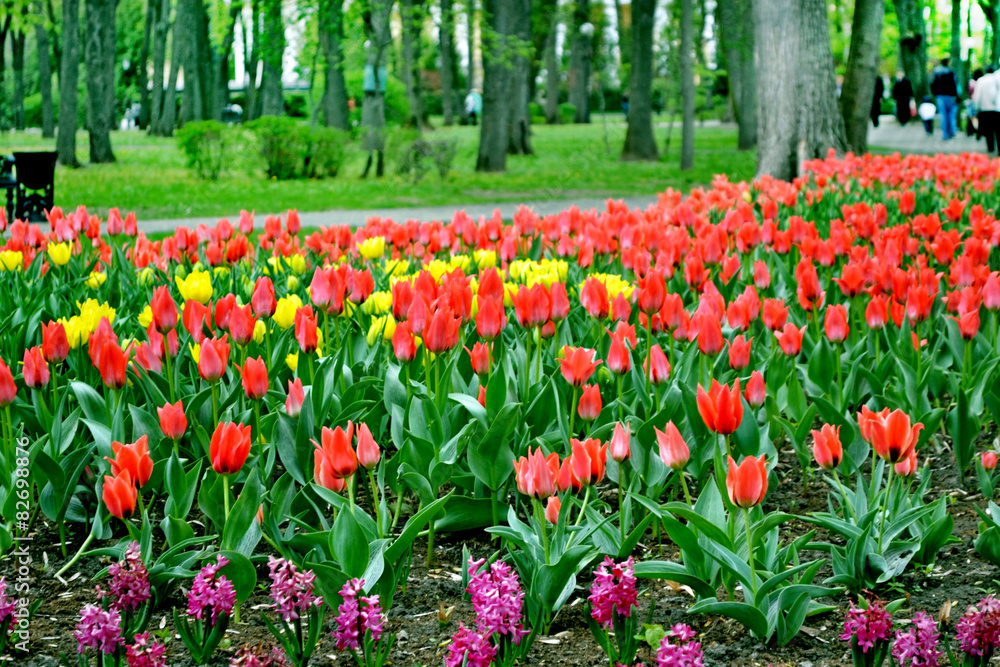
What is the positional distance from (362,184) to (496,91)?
3246 millimetres

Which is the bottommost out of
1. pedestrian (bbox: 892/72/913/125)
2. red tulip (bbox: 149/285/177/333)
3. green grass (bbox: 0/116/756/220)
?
red tulip (bbox: 149/285/177/333)

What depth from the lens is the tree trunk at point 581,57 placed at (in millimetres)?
39812

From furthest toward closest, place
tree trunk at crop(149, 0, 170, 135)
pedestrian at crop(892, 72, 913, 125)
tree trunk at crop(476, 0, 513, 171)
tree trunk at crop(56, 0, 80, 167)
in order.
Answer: tree trunk at crop(149, 0, 170, 135)
pedestrian at crop(892, 72, 913, 125)
tree trunk at crop(56, 0, 80, 167)
tree trunk at crop(476, 0, 513, 171)

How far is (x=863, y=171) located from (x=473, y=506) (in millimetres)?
7604

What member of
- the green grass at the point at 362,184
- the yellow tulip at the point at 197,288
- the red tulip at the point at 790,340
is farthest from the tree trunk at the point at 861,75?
the yellow tulip at the point at 197,288

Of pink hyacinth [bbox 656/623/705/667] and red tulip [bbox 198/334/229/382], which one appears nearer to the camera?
pink hyacinth [bbox 656/623/705/667]

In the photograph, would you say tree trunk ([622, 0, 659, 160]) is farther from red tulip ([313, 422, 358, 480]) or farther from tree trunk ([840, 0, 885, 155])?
red tulip ([313, 422, 358, 480])

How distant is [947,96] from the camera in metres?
26.2

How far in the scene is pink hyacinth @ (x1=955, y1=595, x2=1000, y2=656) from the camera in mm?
1751

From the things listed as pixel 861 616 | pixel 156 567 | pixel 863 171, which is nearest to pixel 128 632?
pixel 156 567

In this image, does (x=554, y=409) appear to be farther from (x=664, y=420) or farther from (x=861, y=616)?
(x=861, y=616)

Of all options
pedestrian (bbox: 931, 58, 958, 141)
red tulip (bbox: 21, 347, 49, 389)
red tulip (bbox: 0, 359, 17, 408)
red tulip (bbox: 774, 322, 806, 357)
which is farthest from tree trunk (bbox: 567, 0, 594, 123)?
red tulip (bbox: 0, 359, 17, 408)

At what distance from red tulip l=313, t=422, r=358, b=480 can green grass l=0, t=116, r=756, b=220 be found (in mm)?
10732

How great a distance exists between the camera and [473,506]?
2.69m
